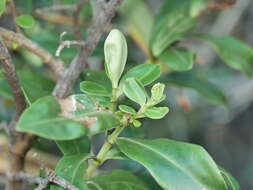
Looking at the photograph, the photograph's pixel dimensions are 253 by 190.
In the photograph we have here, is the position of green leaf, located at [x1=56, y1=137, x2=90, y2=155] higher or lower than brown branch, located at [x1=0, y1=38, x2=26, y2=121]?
lower

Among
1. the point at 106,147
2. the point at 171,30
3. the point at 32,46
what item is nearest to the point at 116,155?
the point at 106,147

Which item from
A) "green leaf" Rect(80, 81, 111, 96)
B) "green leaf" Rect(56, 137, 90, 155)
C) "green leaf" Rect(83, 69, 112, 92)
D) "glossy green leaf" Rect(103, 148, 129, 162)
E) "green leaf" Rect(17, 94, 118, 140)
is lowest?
"green leaf" Rect(56, 137, 90, 155)

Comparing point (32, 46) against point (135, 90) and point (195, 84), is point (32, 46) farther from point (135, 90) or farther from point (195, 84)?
point (195, 84)

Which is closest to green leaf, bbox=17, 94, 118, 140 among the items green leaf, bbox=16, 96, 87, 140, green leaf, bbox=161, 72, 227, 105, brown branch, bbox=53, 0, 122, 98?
green leaf, bbox=16, 96, 87, 140

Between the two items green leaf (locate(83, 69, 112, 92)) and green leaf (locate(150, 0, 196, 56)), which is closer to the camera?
green leaf (locate(83, 69, 112, 92))

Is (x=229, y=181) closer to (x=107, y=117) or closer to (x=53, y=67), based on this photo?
(x=107, y=117)

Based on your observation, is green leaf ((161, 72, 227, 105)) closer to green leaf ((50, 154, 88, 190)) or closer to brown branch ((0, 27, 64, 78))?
brown branch ((0, 27, 64, 78))
